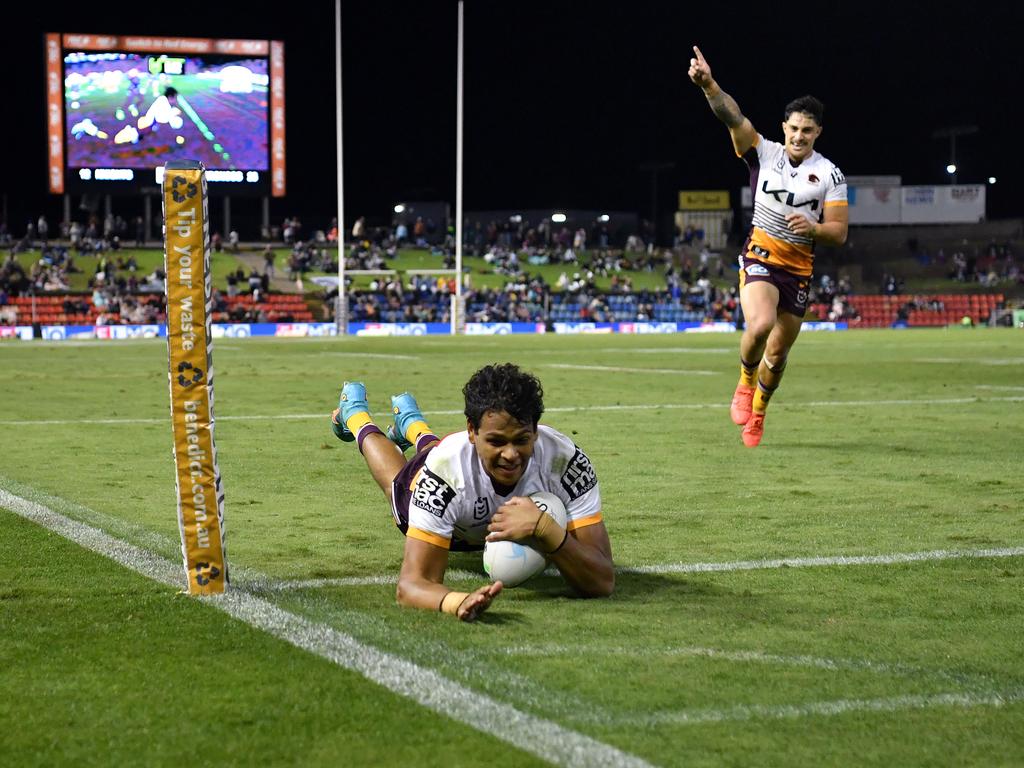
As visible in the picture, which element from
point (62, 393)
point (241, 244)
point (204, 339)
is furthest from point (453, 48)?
point (204, 339)

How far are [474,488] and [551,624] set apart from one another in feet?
2.05

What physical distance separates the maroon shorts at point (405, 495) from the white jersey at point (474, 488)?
0.27m

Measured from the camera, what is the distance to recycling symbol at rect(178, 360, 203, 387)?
5.23 metres

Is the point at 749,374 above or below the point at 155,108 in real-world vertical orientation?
below

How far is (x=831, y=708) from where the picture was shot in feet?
12.6

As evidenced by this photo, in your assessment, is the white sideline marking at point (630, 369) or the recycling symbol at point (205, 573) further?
the white sideline marking at point (630, 369)

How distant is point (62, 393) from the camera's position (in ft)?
57.4

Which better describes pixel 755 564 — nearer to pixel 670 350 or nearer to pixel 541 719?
pixel 541 719

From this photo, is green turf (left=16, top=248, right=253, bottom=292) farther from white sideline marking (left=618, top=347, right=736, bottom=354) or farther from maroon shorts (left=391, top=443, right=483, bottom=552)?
maroon shorts (left=391, top=443, right=483, bottom=552)

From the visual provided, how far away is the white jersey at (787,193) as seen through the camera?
34.3 feet

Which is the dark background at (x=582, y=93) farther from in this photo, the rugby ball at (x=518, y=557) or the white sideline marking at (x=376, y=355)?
the rugby ball at (x=518, y=557)

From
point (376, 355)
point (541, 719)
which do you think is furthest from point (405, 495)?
point (376, 355)

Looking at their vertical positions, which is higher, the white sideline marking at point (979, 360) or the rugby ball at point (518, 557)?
the rugby ball at point (518, 557)

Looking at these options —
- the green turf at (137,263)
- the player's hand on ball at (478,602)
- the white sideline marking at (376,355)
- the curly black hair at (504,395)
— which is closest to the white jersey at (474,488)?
the curly black hair at (504,395)
